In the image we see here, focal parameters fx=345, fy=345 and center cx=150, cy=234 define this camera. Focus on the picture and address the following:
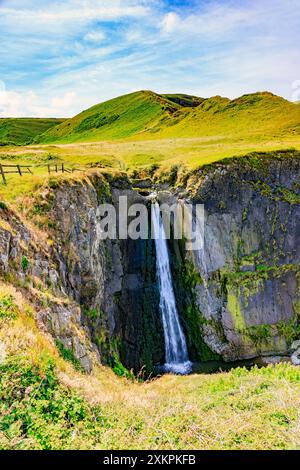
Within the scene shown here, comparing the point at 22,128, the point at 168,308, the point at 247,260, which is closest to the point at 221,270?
the point at 247,260

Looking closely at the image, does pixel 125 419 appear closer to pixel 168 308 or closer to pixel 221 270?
pixel 168 308

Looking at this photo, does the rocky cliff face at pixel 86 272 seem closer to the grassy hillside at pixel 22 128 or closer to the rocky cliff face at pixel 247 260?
the rocky cliff face at pixel 247 260

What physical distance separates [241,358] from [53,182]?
81.2 feet

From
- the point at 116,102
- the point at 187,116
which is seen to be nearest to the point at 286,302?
the point at 187,116

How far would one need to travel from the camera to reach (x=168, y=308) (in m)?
33.3

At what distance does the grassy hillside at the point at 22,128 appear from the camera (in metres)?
137

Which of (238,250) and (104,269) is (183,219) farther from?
(104,269)

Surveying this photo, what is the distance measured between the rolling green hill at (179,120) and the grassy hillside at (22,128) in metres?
21.4

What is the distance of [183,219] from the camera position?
3509 cm

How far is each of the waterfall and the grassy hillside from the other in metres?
113

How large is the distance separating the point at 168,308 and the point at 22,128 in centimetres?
13989

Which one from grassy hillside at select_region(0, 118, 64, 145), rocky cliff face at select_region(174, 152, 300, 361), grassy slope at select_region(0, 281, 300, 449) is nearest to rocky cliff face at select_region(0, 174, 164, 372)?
rocky cliff face at select_region(174, 152, 300, 361)

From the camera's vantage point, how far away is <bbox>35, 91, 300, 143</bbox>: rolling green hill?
71.0 metres

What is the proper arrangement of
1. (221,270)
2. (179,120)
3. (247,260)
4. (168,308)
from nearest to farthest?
(168,308)
(221,270)
(247,260)
(179,120)
